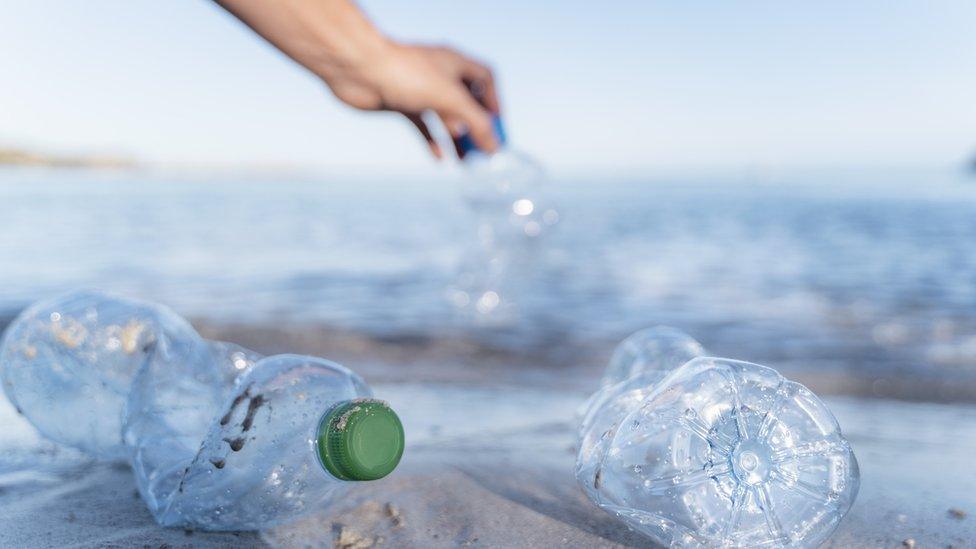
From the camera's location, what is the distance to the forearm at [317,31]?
70.7 inches

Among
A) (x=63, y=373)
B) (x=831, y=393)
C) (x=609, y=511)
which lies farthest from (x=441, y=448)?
(x=831, y=393)

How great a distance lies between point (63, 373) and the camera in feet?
7.66

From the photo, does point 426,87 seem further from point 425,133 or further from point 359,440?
point 359,440

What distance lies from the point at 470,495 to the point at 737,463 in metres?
0.68

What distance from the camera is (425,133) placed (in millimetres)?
2137

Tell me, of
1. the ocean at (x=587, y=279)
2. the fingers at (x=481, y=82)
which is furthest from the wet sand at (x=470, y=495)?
the ocean at (x=587, y=279)

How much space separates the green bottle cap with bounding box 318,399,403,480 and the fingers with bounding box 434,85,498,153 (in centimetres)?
83

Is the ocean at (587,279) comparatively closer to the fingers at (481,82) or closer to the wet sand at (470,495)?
the wet sand at (470,495)

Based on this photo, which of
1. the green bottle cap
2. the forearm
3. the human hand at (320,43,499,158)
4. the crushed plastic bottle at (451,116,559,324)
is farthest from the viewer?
the crushed plastic bottle at (451,116,559,324)

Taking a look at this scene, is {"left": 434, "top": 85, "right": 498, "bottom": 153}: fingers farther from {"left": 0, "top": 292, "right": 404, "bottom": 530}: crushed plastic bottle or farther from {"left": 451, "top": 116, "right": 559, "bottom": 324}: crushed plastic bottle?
{"left": 451, "top": 116, "right": 559, "bottom": 324}: crushed plastic bottle

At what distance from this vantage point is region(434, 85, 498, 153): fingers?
6.78 ft

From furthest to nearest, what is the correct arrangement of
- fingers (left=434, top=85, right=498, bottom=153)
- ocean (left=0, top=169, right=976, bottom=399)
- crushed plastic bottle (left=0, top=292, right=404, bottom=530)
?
ocean (left=0, top=169, right=976, bottom=399) → fingers (left=434, top=85, right=498, bottom=153) → crushed plastic bottle (left=0, top=292, right=404, bottom=530)

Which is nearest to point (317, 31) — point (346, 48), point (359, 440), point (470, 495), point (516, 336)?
point (346, 48)

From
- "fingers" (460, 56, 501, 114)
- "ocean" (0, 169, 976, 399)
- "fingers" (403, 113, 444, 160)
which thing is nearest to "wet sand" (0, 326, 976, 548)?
"fingers" (403, 113, 444, 160)
